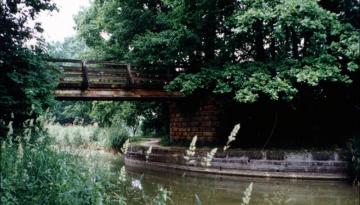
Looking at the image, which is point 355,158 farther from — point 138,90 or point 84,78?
point 84,78

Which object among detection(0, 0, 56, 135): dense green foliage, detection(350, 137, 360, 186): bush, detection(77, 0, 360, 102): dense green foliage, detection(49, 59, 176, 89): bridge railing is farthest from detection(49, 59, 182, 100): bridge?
detection(350, 137, 360, 186): bush

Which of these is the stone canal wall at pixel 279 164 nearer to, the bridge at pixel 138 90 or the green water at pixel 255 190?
the green water at pixel 255 190

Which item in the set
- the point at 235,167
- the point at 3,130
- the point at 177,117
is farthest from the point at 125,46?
the point at 3,130

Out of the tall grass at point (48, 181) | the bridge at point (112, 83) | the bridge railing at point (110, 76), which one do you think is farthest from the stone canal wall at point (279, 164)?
the tall grass at point (48, 181)

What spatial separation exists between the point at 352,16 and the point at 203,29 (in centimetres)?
507

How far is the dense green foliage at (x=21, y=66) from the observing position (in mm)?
8367

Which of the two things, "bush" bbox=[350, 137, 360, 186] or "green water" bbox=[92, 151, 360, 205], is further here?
"bush" bbox=[350, 137, 360, 186]

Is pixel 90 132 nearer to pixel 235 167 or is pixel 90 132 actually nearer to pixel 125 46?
pixel 125 46

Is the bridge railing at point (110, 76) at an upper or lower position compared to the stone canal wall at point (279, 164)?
upper

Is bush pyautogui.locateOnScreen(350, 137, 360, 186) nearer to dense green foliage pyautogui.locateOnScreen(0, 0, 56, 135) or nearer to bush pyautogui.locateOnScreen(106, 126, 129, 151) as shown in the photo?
dense green foliage pyautogui.locateOnScreen(0, 0, 56, 135)

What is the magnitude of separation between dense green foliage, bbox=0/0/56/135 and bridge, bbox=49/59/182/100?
4.34 m

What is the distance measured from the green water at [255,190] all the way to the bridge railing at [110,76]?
3.62 m

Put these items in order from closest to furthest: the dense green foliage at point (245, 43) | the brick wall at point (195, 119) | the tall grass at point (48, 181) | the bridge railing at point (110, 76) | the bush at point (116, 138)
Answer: the tall grass at point (48, 181) < the dense green foliage at point (245, 43) < the bridge railing at point (110, 76) < the brick wall at point (195, 119) < the bush at point (116, 138)

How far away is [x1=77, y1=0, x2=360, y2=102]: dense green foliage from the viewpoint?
12.3 m
